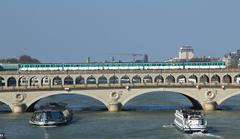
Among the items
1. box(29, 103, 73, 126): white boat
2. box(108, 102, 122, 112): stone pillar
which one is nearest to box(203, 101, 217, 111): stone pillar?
box(108, 102, 122, 112): stone pillar

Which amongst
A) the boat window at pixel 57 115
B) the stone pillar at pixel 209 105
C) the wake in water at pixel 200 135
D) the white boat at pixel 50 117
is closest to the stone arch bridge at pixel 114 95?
the stone pillar at pixel 209 105

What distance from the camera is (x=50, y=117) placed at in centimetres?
6975

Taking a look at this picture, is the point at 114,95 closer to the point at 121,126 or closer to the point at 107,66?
the point at 121,126

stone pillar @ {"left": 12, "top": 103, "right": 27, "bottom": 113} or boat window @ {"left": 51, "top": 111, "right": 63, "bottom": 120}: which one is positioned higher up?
stone pillar @ {"left": 12, "top": 103, "right": 27, "bottom": 113}

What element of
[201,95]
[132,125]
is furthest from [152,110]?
[132,125]

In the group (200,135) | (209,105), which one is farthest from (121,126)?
(209,105)

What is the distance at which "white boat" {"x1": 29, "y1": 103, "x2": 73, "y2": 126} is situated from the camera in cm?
6836

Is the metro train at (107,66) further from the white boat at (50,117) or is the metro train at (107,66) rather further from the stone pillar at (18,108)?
the white boat at (50,117)

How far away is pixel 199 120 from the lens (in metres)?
62.4

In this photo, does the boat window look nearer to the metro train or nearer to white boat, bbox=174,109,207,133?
white boat, bbox=174,109,207,133

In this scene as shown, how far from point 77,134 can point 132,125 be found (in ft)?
29.0

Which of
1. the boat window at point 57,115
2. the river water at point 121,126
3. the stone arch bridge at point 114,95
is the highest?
the stone arch bridge at point 114,95

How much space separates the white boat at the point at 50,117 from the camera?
6836 centimetres

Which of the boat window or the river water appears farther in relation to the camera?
the boat window
